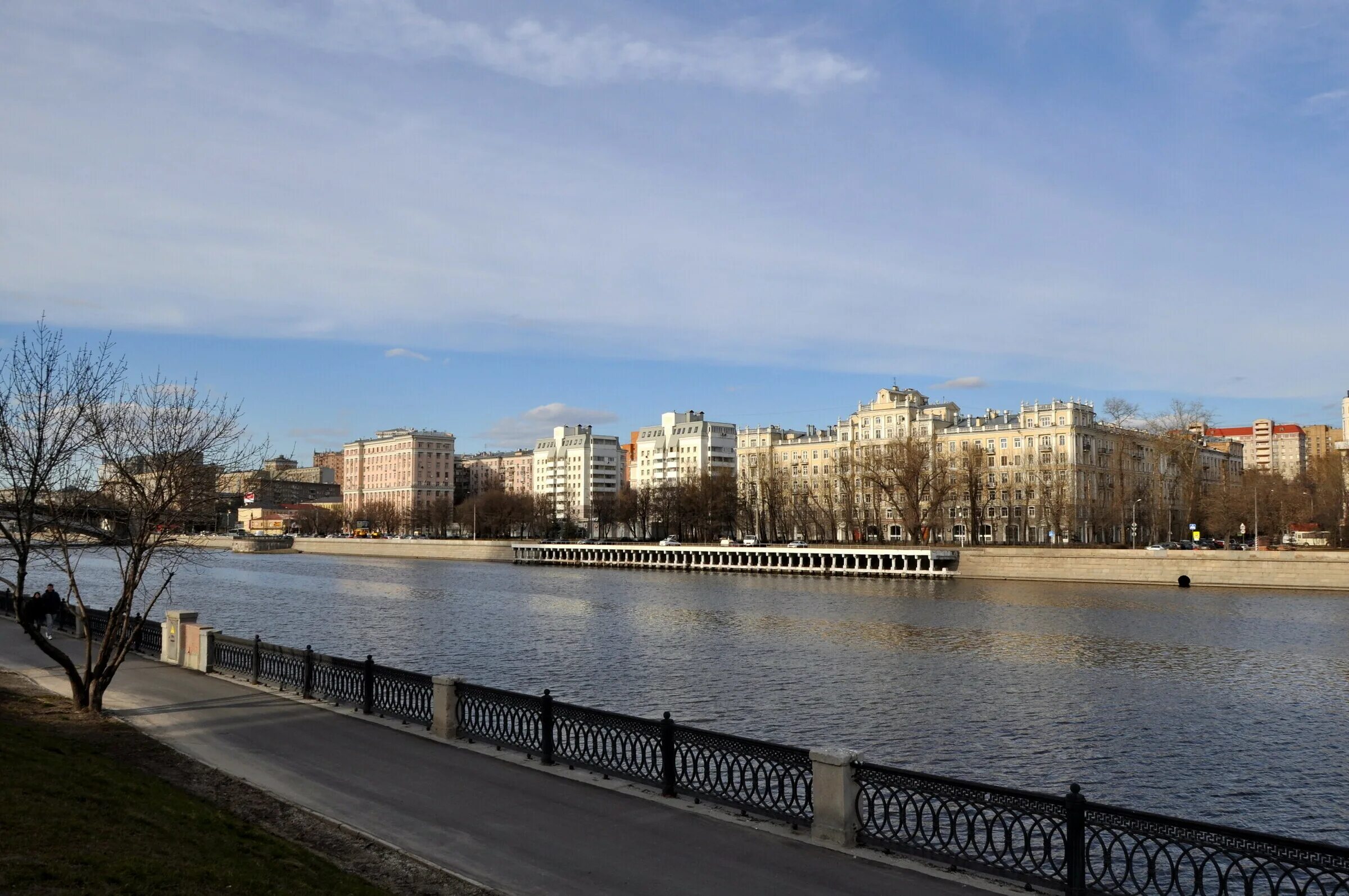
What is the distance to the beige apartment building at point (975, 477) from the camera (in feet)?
337

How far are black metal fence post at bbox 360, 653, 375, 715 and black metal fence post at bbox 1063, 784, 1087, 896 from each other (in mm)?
12477

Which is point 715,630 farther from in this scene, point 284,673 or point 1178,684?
point 284,673

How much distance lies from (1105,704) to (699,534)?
350ft

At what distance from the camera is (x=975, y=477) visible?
10850 cm

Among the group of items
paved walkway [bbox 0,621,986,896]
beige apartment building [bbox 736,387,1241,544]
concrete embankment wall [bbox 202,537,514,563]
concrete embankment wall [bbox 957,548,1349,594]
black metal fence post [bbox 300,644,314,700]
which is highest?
beige apartment building [bbox 736,387,1241,544]

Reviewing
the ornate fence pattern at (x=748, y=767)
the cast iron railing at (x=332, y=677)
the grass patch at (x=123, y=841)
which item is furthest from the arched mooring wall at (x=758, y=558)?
the grass patch at (x=123, y=841)

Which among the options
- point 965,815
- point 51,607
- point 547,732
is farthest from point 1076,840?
point 51,607

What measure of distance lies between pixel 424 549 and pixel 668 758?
13339 cm

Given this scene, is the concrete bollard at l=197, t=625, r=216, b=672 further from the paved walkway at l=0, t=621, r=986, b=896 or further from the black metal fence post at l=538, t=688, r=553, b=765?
the black metal fence post at l=538, t=688, r=553, b=765

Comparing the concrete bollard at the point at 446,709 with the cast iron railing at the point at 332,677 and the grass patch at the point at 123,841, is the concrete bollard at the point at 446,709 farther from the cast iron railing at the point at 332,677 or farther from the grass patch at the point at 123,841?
the grass patch at the point at 123,841

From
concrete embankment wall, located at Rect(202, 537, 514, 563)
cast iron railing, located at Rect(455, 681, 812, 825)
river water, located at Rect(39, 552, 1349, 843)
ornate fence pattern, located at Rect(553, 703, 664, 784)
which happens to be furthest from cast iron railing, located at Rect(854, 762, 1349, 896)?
concrete embankment wall, located at Rect(202, 537, 514, 563)

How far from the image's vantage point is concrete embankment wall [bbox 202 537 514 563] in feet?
440

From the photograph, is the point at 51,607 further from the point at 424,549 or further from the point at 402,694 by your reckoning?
the point at 424,549

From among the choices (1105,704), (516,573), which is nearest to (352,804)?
(1105,704)
